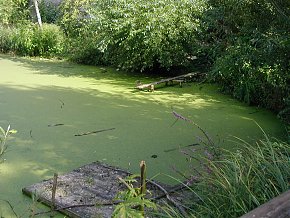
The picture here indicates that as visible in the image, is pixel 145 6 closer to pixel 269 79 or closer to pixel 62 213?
pixel 269 79

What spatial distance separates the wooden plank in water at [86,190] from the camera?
218 cm

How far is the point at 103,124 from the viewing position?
383 cm

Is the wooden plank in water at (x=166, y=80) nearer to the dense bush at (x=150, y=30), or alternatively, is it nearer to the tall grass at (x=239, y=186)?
the dense bush at (x=150, y=30)

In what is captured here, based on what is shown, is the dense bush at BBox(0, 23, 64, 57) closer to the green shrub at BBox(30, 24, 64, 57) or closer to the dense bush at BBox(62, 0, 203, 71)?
the green shrub at BBox(30, 24, 64, 57)

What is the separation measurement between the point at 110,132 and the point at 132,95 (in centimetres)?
163

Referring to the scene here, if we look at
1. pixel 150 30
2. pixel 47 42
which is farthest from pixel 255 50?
pixel 47 42

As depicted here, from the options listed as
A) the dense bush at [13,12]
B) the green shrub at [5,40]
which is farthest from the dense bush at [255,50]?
Result: the dense bush at [13,12]

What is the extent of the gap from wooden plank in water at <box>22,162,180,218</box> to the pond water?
4.6 inches

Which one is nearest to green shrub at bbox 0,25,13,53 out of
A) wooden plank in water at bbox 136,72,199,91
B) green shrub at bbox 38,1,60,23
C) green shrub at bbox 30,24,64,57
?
green shrub at bbox 30,24,64,57

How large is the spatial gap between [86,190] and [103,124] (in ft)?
4.66

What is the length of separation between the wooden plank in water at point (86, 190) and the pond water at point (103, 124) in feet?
0.39

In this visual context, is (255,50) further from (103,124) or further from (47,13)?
(47,13)

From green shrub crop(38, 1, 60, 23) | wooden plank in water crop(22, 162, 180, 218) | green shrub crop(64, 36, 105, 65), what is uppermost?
green shrub crop(38, 1, 60, 23)

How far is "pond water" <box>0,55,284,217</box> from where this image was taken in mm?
2861
